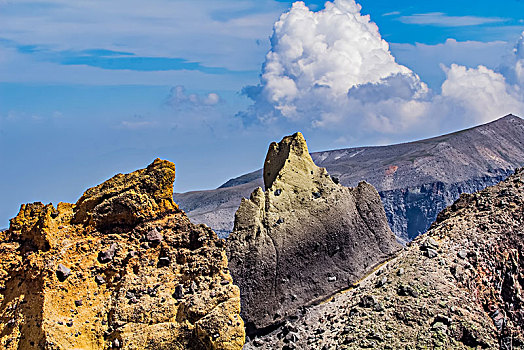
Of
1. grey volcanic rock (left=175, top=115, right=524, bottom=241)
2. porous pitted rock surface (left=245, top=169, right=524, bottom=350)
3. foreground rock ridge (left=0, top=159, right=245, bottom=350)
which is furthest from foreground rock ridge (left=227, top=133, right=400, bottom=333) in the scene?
grey volcanic rock (left=175, top=115, right=524, bottom=241)

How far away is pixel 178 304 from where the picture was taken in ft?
42.6

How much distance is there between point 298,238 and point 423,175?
74.2 meters

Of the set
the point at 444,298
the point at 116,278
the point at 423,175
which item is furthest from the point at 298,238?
the point at 423,175

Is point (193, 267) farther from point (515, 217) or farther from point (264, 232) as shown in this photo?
point (515, 217)

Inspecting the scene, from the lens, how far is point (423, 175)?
92.2 metres

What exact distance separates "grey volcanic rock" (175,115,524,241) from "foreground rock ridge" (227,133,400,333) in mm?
55119

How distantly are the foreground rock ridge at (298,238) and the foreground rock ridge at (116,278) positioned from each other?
5.57m

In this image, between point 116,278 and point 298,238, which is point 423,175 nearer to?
point 298,238

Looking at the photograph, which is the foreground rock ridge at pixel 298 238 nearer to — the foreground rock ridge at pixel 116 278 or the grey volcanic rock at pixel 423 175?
the foreground rock ridge at pixel 116 278

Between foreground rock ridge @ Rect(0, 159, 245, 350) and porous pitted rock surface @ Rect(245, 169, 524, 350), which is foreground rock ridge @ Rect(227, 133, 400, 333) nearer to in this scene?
porous pitted rock surface @ Rect(245, 169, 524, 350)

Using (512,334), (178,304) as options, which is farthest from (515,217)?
(178,304)

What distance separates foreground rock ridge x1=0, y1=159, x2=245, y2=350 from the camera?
12.4m

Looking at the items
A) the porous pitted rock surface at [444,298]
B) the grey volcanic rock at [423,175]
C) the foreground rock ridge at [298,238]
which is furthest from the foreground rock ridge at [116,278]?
the grey volcanic rock at [423,175]

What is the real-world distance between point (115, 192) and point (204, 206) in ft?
264
